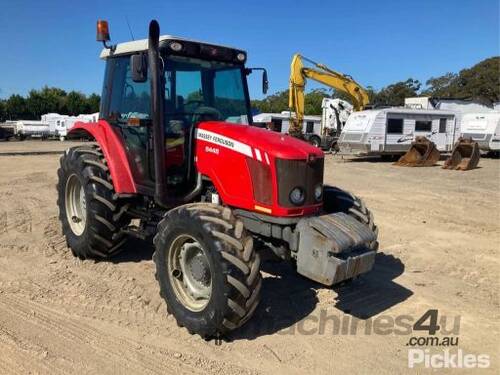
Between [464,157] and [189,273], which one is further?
[464,157]

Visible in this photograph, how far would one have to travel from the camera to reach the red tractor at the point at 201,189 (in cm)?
392

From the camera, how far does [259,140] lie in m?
4.36

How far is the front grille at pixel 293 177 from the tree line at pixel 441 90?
1762 inches

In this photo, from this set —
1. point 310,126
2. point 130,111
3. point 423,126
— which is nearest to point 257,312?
point 130,111

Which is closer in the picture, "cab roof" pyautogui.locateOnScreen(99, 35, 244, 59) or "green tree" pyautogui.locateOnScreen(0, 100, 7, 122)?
"cab roof" pyautogui.locateOnScreen(99, 35, 244, 59)

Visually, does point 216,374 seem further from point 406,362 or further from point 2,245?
point 2,245

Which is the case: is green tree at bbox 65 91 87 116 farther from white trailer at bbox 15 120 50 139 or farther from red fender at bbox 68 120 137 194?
red fender at bbox 68 120 137 194

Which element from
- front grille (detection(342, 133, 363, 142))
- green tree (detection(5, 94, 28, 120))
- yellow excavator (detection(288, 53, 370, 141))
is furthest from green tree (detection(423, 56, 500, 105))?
green tree (detection(5, 94, 28, 120))

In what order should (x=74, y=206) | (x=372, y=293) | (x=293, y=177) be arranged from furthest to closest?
1. (x=74, y=206)
2. (x=372, y=293)
3. (x=293, y=177)

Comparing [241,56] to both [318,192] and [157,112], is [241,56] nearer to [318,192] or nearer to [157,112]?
[157,112]

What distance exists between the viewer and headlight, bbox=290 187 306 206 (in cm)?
424

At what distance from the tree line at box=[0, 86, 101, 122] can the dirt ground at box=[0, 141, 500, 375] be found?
50.2 meters

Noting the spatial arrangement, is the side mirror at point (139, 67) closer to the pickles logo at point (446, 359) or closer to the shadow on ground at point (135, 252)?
the shadow on ground at point (135, 252)

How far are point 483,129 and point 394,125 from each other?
519 centimetres
